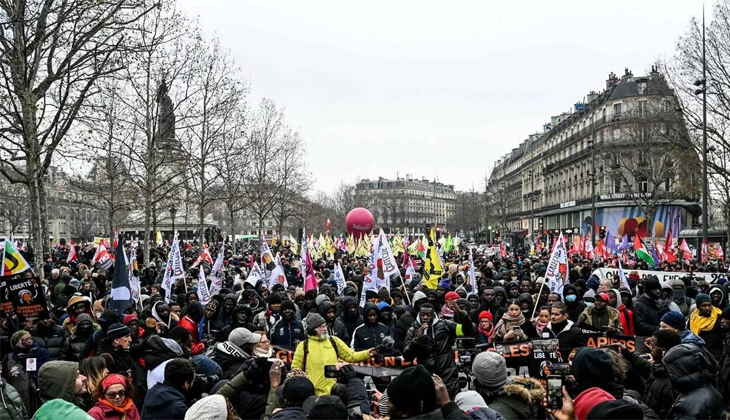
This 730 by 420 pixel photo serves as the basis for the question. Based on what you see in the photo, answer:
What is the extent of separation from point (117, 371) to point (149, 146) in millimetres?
19746

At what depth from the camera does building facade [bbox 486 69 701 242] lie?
39769 mm

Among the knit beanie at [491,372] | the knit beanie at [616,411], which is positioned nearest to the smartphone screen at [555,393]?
the knit beanie at [491,372]

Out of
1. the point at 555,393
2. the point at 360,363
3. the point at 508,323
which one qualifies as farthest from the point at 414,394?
the point at 508,323

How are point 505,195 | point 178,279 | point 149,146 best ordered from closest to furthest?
point 178,279 → point 149,146 → point 505,195

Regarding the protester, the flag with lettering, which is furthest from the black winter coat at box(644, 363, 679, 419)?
the flag with lettering

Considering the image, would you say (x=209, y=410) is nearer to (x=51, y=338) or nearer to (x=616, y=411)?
(x=616, y=411)

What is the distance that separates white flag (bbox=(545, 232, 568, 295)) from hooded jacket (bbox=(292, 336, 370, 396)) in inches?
259

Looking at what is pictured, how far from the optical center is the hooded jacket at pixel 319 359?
6.04 metres

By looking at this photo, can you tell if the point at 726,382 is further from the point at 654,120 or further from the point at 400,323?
the point at 654,120

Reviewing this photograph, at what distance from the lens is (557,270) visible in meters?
12.2

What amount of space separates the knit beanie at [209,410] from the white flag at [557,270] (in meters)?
8.93

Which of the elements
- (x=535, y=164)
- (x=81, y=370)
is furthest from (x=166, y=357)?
(x=535, y=164)

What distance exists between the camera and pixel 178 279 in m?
13.9

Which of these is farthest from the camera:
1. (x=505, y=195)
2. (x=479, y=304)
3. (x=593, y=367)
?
(x=505, y=195)
